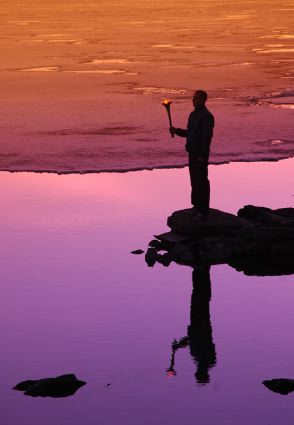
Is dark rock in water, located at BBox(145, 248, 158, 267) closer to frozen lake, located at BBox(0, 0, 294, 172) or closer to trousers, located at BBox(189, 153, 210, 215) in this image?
trousers, located at BBox(189, 153, 210, 215)

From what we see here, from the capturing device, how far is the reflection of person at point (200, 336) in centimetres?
953

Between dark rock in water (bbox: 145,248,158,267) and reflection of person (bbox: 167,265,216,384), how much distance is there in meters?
0.89

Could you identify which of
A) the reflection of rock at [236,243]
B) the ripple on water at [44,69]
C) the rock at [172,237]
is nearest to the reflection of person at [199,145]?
the reflection of rock at [236,243]

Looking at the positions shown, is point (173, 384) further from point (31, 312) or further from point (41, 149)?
point (41, 149)

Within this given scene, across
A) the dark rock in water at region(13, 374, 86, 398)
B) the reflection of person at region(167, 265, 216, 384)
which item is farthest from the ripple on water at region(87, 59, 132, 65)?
the dark rock in water at region(13, 374, 86, 398)

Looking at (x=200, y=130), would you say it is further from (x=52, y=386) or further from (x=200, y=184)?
(x=52, y=386)

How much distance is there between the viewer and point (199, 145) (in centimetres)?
1402

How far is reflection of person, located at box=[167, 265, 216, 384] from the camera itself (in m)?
9.53

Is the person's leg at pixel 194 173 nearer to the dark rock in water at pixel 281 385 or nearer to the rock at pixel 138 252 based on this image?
the rock at pixel 138 252

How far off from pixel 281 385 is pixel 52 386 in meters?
1.96

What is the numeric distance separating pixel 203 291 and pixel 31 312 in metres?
2.05

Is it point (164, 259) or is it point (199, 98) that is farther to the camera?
point (199, 98)

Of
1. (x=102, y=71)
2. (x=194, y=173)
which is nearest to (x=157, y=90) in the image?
(x=102, y=71)

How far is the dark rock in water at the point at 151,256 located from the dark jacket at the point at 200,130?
60.1 inches
